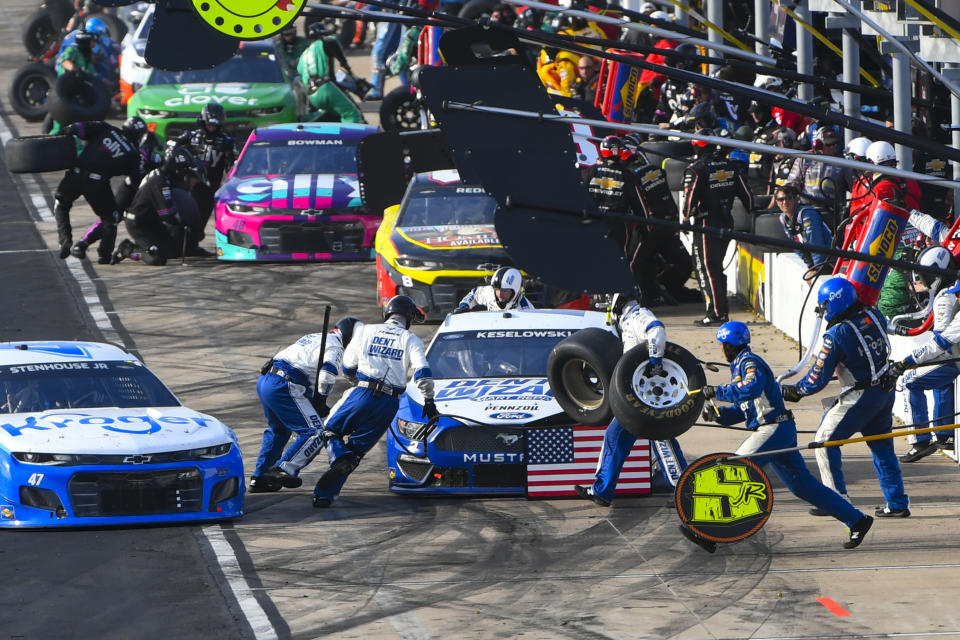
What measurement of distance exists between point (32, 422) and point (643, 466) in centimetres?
411

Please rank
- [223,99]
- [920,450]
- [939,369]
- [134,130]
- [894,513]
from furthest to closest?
[223,99]
[134,130]
[920,450]
[939,369]
[894,513]

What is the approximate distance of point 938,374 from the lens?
43.8 feet

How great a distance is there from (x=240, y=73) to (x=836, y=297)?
16.2 meters

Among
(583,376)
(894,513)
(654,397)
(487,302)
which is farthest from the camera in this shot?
(487,302)

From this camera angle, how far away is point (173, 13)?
10.3 metres

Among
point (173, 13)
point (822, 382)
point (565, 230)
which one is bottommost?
point (822, 382)

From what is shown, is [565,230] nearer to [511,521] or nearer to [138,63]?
[511,521]

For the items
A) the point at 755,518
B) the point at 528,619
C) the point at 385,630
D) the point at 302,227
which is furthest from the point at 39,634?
the point at 302,227

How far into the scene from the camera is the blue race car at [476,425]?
12570mm

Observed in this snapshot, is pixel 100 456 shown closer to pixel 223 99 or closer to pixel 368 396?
pixel 368 396

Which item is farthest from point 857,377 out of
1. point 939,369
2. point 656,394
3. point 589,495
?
point 589,495

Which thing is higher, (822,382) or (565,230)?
(565,230)

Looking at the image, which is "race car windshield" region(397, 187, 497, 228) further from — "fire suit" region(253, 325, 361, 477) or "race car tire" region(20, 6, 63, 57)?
"race car tire" region(20, 6, 63, 57)

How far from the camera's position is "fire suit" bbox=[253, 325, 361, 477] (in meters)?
13.0
